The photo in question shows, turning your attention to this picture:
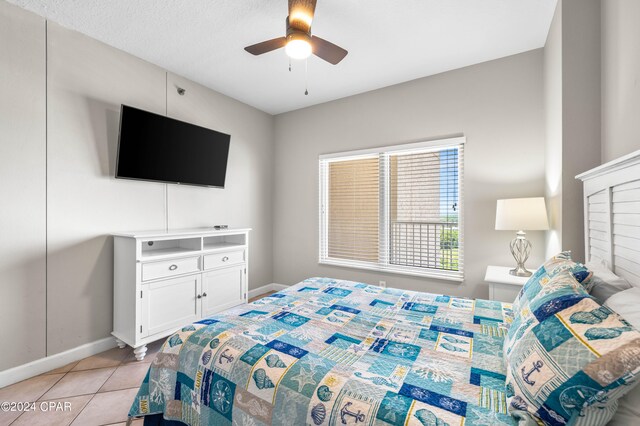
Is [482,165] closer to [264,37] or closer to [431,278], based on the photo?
[431,278]

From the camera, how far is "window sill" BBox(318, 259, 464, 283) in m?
3.01

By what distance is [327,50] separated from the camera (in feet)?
6.74

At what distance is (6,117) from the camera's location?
2.04m

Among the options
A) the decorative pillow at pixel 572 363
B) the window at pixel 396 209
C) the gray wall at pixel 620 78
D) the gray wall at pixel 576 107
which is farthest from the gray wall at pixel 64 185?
the gray wall at pixel 620 78

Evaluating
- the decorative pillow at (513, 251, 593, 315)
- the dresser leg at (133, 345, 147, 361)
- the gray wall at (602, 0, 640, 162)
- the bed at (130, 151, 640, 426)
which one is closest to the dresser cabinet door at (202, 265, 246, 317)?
the dresser leg at (133, 345, 147, 361)

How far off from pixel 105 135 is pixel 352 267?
3.01m

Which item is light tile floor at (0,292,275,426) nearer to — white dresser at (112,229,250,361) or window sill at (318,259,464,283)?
white dresser at (112,229,250,361)

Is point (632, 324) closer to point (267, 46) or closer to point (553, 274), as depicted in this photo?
point (553, 274)

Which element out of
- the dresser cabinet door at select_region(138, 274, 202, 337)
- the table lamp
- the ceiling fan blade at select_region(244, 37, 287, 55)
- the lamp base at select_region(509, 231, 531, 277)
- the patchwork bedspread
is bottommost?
the dresser cabinet door at select_region(138, 274, 202, 337)

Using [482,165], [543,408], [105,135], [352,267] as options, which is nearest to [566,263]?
[543,408]

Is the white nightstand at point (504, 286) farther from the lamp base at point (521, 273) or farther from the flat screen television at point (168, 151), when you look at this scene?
the flat screen television at point (168, 151)

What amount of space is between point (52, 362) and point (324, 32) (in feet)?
11.5

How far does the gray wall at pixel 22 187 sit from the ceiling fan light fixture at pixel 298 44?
202 cm

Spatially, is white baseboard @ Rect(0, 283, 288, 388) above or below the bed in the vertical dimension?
below
